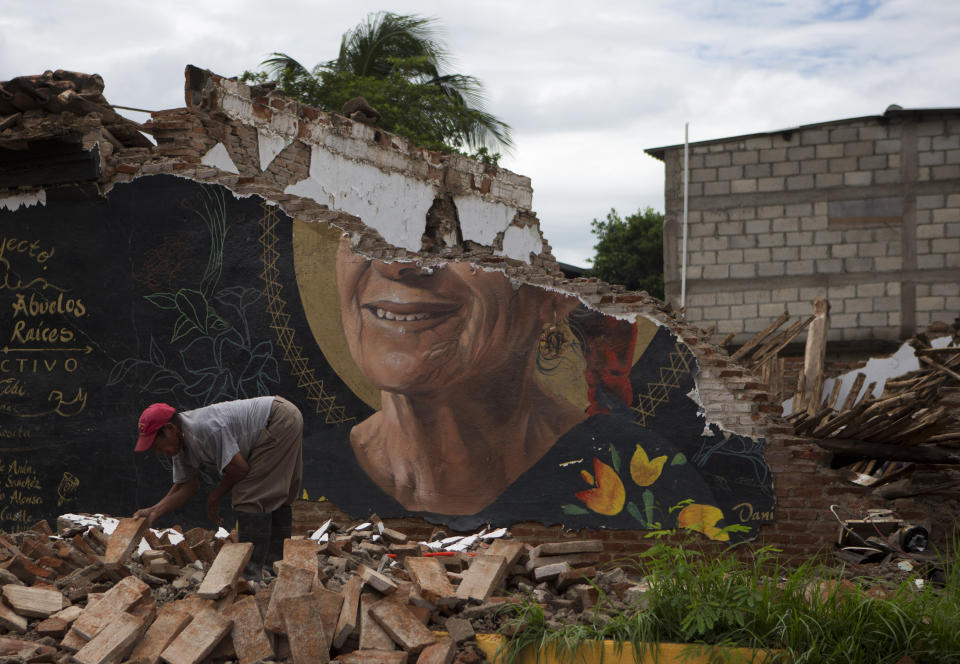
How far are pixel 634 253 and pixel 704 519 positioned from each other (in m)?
29.3

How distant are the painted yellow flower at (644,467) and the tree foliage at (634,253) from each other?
27265 millimetres

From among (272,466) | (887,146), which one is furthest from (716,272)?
(272,466)

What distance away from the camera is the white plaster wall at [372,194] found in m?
11.0

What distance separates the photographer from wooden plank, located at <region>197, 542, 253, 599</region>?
5266 mm

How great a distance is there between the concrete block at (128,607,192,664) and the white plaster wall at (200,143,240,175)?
5409 mm

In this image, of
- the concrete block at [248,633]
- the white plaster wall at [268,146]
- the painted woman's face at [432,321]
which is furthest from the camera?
the white plaster wall at [268,146]

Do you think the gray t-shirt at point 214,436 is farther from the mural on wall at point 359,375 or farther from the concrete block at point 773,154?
the concrete block at point 773,154

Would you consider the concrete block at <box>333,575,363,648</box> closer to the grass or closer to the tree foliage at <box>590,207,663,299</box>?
the grass

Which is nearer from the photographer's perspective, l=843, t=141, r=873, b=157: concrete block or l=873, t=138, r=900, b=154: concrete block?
l=873, t=138, r=900, b=154: concrete block

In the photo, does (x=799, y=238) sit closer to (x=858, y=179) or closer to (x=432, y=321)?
(x=858, y=179)

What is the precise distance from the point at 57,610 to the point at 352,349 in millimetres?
3952

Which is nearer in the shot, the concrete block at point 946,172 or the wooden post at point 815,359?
the wooden post at point 815,359

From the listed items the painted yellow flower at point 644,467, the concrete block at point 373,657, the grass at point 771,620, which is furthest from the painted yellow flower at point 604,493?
the concrete block at point 373,657

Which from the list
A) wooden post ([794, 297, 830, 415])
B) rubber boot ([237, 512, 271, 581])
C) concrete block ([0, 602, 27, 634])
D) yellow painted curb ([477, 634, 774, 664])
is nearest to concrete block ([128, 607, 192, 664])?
concrete block ([0, 602, 27, 634])
